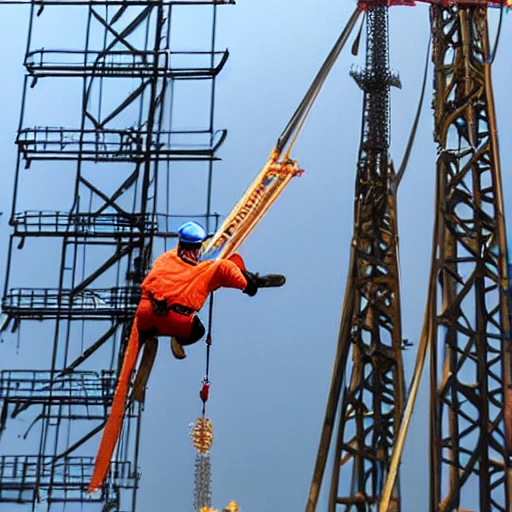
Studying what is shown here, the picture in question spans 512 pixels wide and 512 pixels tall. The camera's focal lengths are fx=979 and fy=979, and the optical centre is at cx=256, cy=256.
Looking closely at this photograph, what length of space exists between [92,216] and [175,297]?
43.3 inches

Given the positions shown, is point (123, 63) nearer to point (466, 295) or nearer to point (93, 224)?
point (93, 224)

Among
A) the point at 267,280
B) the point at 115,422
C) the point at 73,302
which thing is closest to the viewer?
the point at 115,422

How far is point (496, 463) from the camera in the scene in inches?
159

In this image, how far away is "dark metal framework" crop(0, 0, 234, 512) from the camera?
460 centimetres

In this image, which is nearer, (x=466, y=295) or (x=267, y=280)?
(x=267, y=280)

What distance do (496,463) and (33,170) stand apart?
8.55 ft

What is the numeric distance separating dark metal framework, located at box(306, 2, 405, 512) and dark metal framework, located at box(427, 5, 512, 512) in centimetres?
31

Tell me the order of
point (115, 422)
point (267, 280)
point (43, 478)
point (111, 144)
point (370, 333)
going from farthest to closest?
point (111, 144) < point (43, 478) < point (370, 333) < point (267, 280) < point (115, 422)

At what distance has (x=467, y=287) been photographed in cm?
418

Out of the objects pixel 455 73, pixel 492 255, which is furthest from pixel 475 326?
pixel 455 73

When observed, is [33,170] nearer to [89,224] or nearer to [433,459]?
[89,224]

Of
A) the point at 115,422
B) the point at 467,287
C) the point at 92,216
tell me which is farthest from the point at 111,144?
the point at 467,287

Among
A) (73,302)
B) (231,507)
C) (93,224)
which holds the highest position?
(93,224)

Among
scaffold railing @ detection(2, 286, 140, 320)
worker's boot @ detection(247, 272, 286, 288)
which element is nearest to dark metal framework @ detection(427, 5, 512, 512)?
worker's boot @ detection(247, 272, 286, 288)
